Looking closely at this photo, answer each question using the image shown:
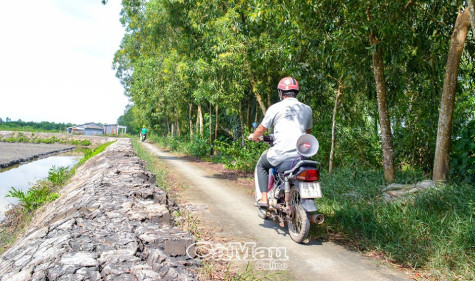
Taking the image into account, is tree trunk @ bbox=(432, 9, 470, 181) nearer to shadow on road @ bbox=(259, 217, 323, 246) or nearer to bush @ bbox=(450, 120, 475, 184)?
bush @ bbox=(450, 120, 475, 184)

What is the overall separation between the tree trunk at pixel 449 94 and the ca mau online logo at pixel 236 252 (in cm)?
404

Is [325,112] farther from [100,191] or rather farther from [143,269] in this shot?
[143,269]

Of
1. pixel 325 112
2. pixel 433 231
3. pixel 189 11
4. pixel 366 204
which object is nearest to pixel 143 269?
pixel 433 231

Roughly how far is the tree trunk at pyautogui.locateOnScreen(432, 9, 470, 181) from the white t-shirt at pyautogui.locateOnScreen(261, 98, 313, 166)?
3.25 metres

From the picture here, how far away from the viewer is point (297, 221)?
15.3 feet

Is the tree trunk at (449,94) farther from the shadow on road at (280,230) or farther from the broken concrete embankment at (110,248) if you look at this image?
the broken concrete embankment at (110,248)

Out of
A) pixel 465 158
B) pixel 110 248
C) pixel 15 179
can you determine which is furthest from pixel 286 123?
pixel 15 179

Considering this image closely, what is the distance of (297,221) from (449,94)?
4037 millimetres

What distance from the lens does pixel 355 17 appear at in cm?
716

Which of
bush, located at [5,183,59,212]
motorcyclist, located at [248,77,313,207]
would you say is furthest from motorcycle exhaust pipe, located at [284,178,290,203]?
bush, located at [5,183,59,212]

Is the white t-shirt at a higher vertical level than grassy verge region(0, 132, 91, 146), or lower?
higher

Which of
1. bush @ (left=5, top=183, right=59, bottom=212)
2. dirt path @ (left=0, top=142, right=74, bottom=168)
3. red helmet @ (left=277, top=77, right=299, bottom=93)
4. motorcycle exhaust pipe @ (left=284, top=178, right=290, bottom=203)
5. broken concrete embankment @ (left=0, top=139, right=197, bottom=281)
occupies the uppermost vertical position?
red helmet @ (left=277, top=77, right=299, bottom=93)

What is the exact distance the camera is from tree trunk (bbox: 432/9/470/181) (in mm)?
6352

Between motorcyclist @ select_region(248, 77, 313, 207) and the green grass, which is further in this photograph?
motorcyclist @ select_region(248, 77, 313, 207)
